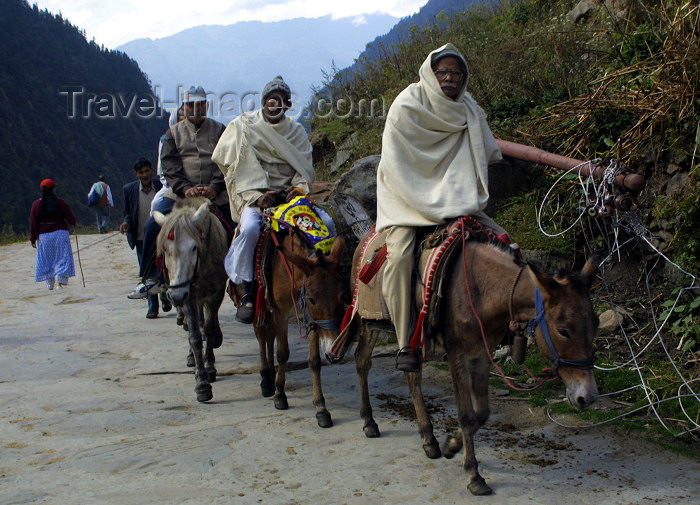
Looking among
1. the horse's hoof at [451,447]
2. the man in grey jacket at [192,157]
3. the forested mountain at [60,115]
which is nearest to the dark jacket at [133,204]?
the man in grey jacket at [192,157]

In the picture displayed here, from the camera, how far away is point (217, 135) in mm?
8008

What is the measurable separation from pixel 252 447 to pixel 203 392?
1443 mm

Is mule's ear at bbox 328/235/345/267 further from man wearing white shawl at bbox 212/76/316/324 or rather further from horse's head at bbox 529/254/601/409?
horse's head at bbox 529/254/601/409

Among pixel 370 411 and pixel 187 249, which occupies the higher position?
pixel 187 249

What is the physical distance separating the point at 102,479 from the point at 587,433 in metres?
3.44

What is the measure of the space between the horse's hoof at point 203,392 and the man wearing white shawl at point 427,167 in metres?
2.43

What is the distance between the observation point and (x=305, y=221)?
614 centimetres

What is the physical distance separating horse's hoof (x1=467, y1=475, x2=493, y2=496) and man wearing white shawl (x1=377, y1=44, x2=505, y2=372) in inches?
33.0

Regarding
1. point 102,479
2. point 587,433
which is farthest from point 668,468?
point 102,479

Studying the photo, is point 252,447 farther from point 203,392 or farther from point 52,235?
point 52,235

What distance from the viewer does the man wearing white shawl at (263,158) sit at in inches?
267

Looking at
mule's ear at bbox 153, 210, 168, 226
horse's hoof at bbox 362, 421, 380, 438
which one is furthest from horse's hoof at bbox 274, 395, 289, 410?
mule's ear at bbox 153, 210, 168, 226

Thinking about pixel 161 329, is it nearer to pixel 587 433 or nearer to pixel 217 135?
pixel 217 135

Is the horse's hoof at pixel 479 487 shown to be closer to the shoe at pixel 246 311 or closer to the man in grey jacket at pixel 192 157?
the shoe at pixel 246 311
